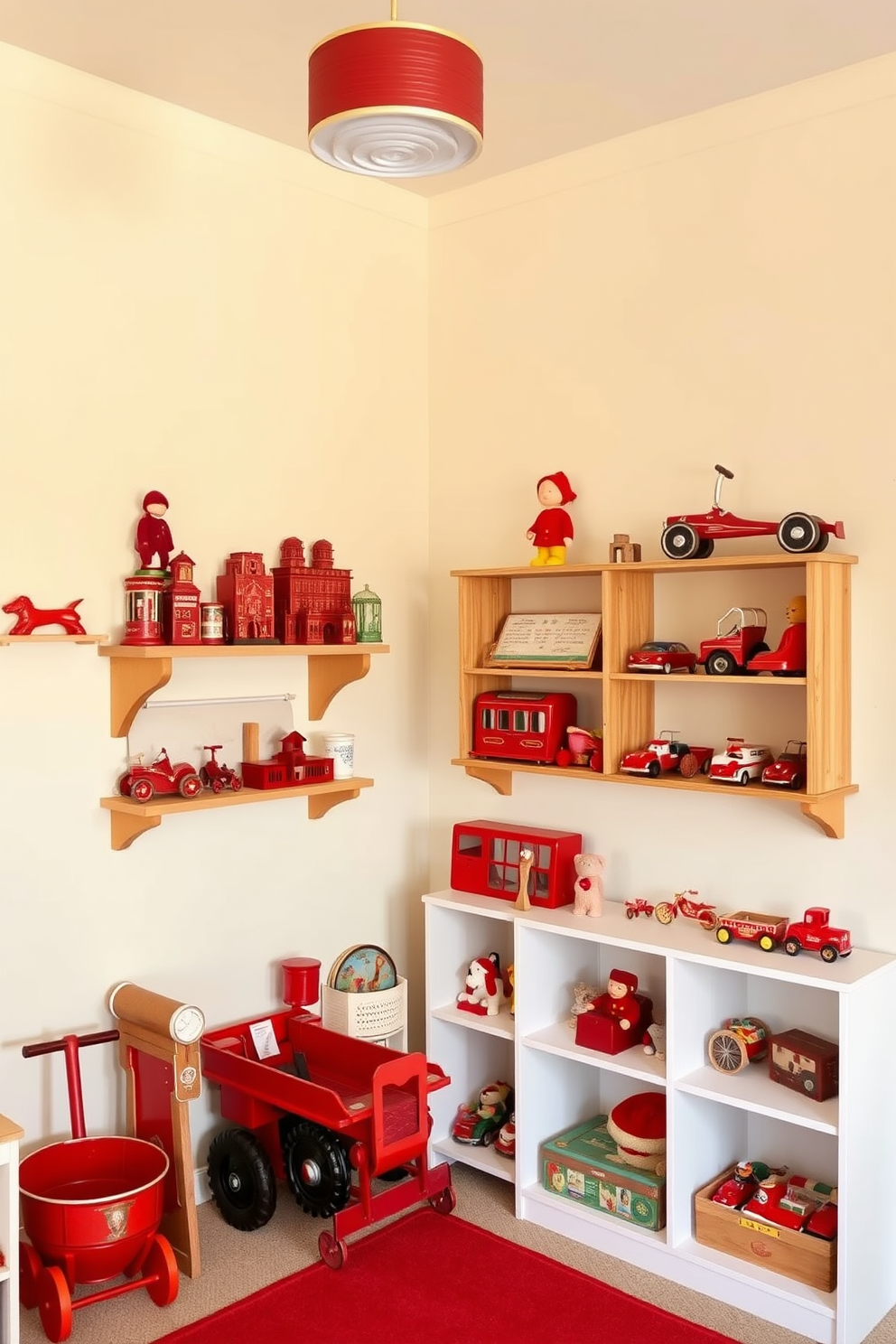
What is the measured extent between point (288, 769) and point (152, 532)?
2.33ft

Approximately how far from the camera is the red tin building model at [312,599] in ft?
10.3

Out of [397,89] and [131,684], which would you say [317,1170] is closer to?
[131,684]

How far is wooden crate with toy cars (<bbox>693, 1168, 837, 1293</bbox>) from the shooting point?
253 cm

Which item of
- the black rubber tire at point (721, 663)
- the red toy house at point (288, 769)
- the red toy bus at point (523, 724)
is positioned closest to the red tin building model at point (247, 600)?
the red toy house at point (288, 769)

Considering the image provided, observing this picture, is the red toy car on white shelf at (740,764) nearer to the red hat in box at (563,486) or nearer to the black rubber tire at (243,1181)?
the red hat in box at (563,486)

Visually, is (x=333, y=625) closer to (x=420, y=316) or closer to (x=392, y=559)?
(x=392, y=559)

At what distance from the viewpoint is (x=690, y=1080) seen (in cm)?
274

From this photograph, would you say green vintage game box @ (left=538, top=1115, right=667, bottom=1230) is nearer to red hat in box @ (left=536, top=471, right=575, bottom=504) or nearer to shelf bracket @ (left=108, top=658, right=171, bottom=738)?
shelf bracket @ (left=108, top=658, right=171, bottom=738)

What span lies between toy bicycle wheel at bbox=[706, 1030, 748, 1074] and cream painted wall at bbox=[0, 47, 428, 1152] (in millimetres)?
1156

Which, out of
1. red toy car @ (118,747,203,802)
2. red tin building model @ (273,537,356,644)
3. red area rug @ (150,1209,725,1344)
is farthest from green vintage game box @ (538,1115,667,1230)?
red tin building model @ (273,537,356,644)

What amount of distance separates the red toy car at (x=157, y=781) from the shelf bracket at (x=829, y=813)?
4.75ft

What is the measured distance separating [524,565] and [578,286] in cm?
79

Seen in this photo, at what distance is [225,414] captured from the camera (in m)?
3.14

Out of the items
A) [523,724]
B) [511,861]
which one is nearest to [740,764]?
[523,724]
